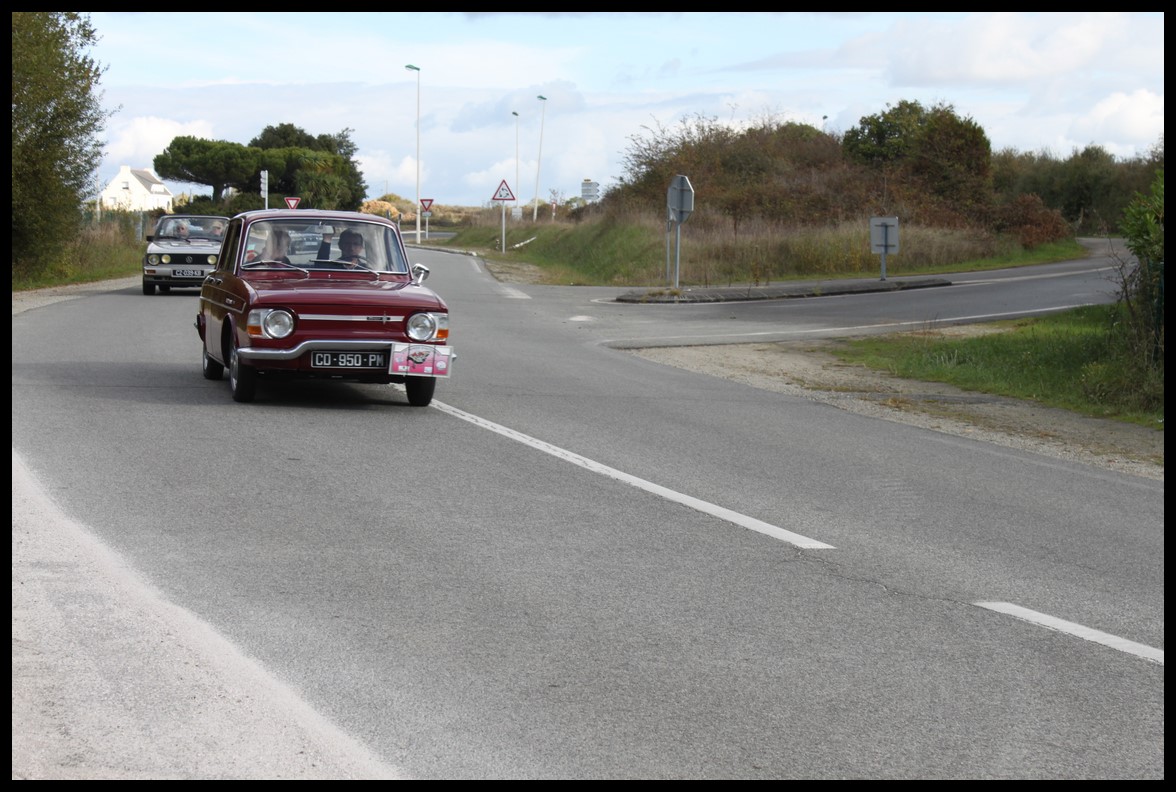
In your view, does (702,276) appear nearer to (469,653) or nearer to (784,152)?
(784,152)

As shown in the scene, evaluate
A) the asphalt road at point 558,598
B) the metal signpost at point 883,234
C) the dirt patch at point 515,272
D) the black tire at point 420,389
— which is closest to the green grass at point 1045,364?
the asphalt road at point 558,598

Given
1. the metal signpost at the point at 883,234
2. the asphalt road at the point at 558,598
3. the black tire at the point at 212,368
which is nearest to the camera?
the asphalt road at the point at 558,598

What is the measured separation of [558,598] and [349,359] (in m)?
5.91

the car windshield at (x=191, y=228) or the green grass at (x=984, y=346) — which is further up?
the car windshield at (x=191, y=228)

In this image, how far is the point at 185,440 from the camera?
10.0 m

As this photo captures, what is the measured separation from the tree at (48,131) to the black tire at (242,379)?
20040 mm

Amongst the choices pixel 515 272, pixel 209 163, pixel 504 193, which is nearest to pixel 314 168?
pixel 209 163

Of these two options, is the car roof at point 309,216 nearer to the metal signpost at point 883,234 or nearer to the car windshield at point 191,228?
the car windshield at point 191,228

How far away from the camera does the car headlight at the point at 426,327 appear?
460 inches

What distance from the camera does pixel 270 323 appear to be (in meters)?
11.4

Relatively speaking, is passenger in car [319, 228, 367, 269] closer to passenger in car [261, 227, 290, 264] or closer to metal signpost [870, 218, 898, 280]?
passenger in car [261, 227, 290, 264]

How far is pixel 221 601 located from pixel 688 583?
213 cm

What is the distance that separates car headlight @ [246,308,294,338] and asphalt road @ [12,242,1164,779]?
68 cm

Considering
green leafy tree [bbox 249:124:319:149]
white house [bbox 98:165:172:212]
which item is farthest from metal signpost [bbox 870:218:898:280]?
white house [bbox 98:165:172:212]
